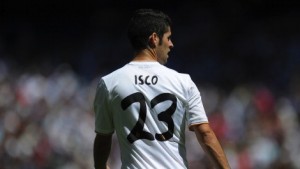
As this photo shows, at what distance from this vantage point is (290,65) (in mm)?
8156

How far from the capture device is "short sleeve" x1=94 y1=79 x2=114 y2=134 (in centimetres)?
346

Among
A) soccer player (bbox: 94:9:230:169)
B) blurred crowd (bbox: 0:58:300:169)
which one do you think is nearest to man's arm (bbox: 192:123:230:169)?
soccer player (bbox: 94:9:230:169)

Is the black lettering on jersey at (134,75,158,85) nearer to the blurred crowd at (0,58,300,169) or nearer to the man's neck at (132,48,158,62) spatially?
the man's neck at (132,48,158,62)

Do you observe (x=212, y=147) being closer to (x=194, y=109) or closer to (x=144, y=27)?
(x=194, y=109)

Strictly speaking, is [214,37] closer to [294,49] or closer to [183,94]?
[294,49]

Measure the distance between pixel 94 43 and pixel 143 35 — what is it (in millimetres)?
6528

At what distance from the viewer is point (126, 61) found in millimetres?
9469

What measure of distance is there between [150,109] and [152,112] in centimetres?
2

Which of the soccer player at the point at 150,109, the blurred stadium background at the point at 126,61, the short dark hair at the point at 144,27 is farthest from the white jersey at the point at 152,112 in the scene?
the blurred stadium background at the point at 126,61

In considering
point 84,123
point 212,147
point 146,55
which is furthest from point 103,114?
point 84,123

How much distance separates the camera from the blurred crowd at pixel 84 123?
758 centimetres

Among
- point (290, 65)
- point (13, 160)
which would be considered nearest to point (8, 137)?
point (13, 160)

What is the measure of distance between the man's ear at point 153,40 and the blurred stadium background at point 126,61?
13.7 feet

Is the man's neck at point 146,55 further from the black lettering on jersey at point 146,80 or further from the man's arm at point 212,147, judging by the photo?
the man's arm at point 212,147
